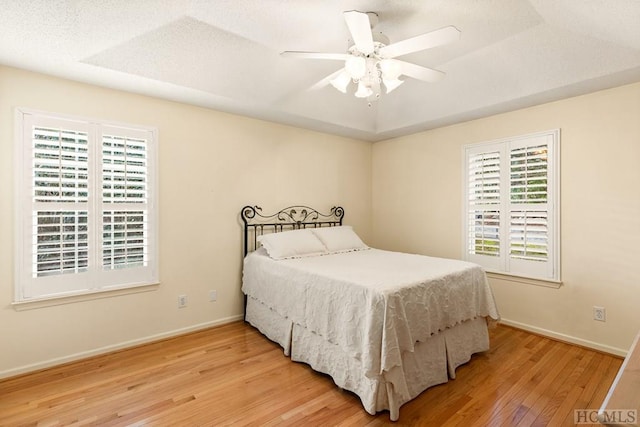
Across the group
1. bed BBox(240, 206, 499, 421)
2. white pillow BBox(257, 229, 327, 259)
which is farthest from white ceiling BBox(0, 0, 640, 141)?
bed BBox(240, 206, 499, 421)

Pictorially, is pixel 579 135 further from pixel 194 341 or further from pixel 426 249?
pixel 194 341

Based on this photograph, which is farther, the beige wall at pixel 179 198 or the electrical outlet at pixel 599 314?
the electrical outlet at pixel 599 314

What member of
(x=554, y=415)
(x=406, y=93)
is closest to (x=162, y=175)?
(x=406, y=93)

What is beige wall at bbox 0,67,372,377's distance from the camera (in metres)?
2.47

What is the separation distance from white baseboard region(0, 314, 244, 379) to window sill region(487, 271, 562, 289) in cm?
286

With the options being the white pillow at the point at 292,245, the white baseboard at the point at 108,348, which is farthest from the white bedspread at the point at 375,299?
the white baseboard at the point at 108,348

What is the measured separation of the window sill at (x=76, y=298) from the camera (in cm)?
249

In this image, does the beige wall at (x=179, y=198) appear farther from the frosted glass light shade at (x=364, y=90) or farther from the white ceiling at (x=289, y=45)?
the frosted glass light shade at (x=364, y=90)

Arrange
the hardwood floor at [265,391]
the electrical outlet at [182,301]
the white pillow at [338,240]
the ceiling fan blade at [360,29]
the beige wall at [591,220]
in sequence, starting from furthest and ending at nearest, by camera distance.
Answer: the white pillow at [338,240] → the electrical outlet at [182,301] → the beige wall at [591,220] → the hardwood floor at [265,391] → the ceiling fan blade at [360,29]

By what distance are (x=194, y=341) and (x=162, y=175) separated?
1.64 metres

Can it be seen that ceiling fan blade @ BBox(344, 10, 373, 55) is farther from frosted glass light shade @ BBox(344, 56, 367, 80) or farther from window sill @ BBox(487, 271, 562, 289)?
window sill @ BBox(487, 271, 562, 289)

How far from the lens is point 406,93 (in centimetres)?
368
